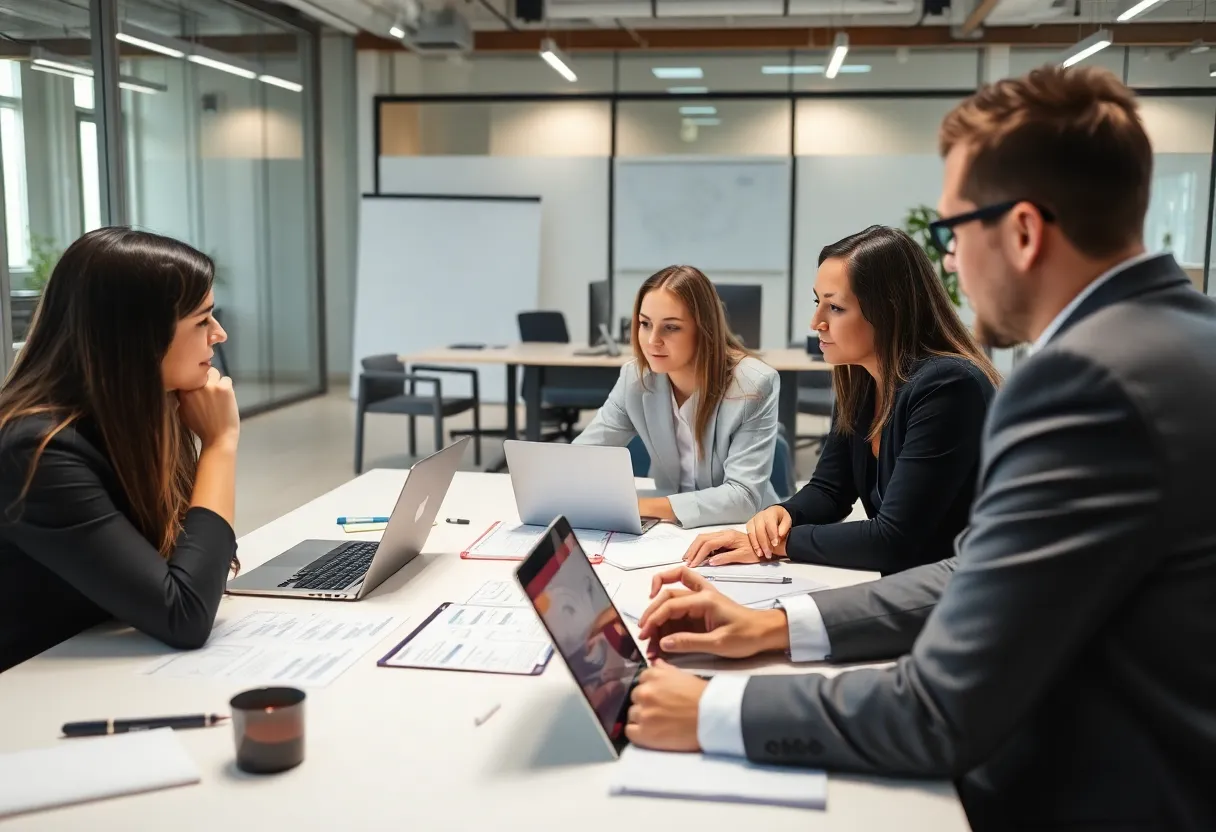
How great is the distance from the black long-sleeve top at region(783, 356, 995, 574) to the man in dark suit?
0.90 m

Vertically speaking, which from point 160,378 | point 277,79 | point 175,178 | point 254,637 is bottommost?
point 254,637

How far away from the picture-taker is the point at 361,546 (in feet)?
7.10

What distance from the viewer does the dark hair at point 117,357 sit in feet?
5.45

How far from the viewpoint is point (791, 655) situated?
1503 mm

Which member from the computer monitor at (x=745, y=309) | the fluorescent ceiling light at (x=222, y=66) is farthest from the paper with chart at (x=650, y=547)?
the fluorescent ceiling light at (x=222, y=66)

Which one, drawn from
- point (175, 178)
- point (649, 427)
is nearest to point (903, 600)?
point (649, 427)

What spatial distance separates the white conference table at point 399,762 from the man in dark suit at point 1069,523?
0.11 meters

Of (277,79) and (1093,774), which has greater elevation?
(277,79)

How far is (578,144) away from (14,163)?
528cm

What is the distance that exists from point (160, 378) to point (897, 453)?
1.39 metres

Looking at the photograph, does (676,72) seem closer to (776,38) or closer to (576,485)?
(776,38)

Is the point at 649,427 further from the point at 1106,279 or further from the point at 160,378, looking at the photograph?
the point at 1106,279

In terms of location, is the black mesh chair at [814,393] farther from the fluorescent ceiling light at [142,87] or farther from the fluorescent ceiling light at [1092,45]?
the fluorescent ceiling light at [142,87]

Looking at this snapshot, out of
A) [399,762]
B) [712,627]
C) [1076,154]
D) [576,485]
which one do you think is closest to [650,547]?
[576,485]
